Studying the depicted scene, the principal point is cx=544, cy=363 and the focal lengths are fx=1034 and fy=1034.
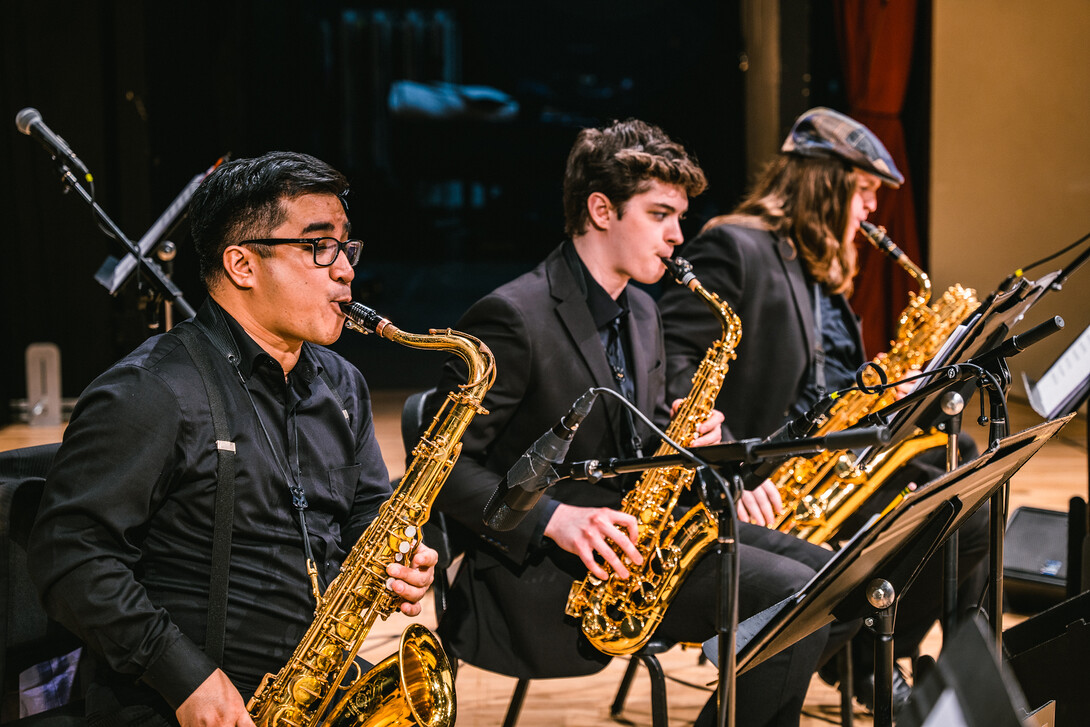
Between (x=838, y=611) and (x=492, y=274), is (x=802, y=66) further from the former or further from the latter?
(x=838, y=611)

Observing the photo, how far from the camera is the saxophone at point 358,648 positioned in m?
1.87

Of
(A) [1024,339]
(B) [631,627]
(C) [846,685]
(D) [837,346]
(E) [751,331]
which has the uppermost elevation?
(A) [1024,339]

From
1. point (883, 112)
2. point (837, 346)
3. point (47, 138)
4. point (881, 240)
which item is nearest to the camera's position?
point (47, 138)

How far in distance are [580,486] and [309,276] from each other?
35.3 inches

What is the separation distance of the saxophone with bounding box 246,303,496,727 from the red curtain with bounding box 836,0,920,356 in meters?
4.65

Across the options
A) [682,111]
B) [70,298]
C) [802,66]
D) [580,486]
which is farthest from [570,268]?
[682,111]

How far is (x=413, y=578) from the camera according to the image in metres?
1.96

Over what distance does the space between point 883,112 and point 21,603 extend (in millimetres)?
5635

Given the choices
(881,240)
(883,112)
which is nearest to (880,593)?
(881,240)

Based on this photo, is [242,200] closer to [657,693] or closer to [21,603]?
[21,603]

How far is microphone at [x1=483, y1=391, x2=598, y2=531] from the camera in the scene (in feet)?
5.27

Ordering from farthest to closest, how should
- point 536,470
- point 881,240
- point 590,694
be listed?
point 881,240, point 590,694, point 536,470

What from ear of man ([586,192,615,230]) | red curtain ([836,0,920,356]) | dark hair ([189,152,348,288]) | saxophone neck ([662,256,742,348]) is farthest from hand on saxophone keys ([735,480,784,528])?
red curtain ([836,0,920,356])

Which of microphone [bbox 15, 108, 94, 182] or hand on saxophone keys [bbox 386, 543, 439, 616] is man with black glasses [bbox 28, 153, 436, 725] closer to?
hand on saxophone keys [bbox 386, 543, 439, 616]
